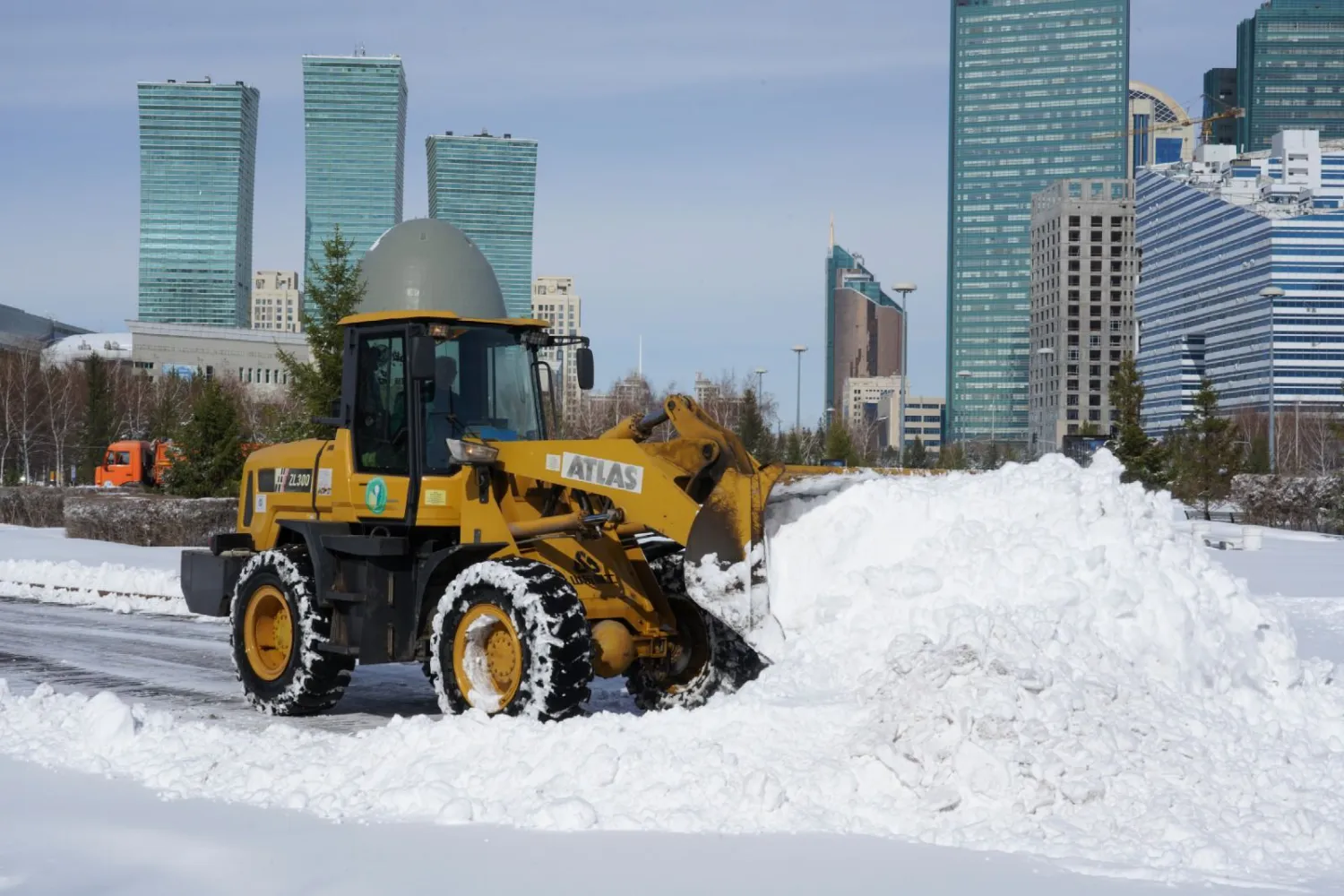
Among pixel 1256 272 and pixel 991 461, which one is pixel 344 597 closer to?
pixel 991 461

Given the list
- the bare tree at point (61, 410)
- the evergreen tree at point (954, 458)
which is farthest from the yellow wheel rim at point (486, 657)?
the bare tree at point (61, 410)

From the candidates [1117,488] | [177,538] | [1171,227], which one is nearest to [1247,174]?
[1171,227]

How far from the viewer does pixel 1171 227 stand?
197875mm

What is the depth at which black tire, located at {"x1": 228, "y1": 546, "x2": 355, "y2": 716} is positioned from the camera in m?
9.98

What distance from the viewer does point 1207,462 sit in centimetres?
4228

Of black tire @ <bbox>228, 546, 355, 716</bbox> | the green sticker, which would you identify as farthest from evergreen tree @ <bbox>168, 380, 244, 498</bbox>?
the green sticker

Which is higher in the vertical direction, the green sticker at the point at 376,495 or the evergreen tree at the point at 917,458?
the evergreen tree at the point at 917,458

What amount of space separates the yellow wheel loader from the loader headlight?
12mm

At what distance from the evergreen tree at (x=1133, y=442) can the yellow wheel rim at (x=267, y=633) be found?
100ft

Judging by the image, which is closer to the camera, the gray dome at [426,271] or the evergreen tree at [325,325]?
the gray dome at [426,271]

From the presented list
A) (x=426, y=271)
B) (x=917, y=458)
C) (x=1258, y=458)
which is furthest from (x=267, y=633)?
(x=1258, y=458)

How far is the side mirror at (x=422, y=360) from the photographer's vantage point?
9070mm

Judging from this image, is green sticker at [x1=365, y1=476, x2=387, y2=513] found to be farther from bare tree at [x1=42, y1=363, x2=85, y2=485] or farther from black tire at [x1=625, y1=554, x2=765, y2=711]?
bare tree at [x1=42, y1=363, x2=85, y2=485]

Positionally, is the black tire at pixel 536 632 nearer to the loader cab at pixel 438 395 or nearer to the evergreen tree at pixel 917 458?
the loader cab at pixel 438 395
